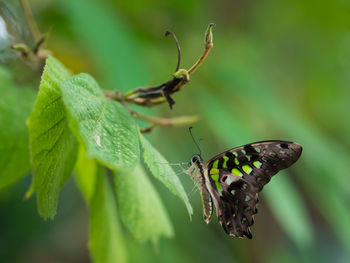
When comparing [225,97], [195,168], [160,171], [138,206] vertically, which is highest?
[160,171]

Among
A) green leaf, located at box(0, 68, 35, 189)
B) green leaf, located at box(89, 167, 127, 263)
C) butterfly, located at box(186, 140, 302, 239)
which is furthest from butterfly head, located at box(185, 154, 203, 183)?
green leaf, located at box(0, 68, 35, 189)

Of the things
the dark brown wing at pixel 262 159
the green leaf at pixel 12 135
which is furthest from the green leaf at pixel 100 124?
the dark brown wing at pixel 262 159

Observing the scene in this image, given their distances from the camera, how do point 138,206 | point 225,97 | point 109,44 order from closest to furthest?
point 138,206 → point 109,44 → point 225,97

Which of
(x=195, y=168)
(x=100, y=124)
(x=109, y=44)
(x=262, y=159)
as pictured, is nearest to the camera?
(x=100, y=124)

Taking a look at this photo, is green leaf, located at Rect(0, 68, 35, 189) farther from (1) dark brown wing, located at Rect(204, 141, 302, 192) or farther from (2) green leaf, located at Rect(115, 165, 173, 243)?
(1) dark brown wing, located at Rect(204, 141, 302, 192)

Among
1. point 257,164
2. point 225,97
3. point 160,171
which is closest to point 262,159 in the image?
point 257,164

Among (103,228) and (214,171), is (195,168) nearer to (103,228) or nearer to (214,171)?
(214,171)
